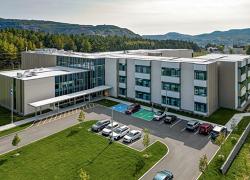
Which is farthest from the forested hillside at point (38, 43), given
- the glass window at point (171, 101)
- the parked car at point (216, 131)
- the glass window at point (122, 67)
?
the parked car at point (216, 131)

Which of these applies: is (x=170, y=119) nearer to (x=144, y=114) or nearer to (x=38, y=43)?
(x=144, y=114)

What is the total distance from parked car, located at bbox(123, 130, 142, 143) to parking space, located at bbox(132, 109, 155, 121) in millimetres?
10319

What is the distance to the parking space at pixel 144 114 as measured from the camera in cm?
5734

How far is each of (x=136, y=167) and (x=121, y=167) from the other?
2277 millimetres

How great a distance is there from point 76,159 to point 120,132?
36.1ft

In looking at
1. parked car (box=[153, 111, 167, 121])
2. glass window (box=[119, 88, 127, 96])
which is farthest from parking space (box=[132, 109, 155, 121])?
glass window (box=[119, 88, 127, 96])

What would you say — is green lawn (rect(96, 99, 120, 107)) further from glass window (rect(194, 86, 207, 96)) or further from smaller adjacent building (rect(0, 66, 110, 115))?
glass window (rect(194, 86, 207, 96))

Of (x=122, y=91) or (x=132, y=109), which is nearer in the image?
(x=132, y=109)

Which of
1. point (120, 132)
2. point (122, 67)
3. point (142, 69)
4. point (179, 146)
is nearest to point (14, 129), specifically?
point (120, 132)

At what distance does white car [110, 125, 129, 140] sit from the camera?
45.9 m

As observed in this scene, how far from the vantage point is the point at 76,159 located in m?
39.0

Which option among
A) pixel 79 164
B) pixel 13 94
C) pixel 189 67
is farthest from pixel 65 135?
pixel 189 67

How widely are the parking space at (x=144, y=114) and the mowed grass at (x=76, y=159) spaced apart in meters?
13.5

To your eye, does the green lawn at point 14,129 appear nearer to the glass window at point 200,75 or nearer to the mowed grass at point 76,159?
the mowed grass at point 76,159
